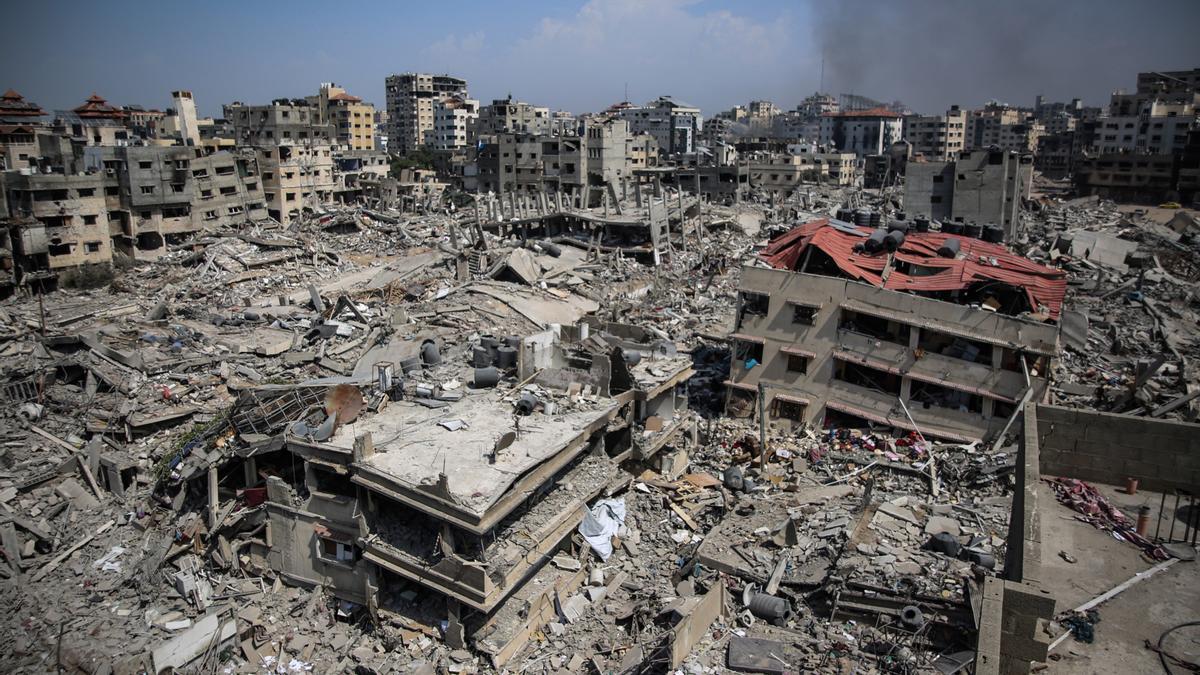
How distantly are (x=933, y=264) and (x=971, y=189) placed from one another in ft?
61.7

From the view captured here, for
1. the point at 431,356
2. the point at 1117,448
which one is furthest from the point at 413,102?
the point at 1117,448

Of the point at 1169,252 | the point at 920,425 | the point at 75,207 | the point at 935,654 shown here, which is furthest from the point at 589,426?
the point at 1169,252

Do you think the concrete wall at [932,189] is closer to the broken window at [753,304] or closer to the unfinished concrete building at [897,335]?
the unfinished concrete building at [897,335]

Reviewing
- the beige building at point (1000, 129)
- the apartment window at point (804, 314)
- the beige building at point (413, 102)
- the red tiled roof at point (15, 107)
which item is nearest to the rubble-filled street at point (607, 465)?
the apartment window at point (804, 314)

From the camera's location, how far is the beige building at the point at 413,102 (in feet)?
302

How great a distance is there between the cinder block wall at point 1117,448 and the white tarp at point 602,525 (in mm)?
6239

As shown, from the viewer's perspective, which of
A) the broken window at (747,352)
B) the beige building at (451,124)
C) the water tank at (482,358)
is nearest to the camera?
the water tank at (482,358)

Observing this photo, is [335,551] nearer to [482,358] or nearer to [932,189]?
[482,358]

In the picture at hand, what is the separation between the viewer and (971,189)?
33969 millimetres

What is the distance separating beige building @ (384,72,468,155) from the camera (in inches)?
3629

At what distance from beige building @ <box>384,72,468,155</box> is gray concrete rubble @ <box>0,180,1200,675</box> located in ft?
237

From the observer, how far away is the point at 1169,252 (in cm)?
3422

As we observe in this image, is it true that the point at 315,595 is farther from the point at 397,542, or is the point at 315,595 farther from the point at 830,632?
the point at 830,632

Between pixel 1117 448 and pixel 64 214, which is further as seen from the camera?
pixel 64 214
